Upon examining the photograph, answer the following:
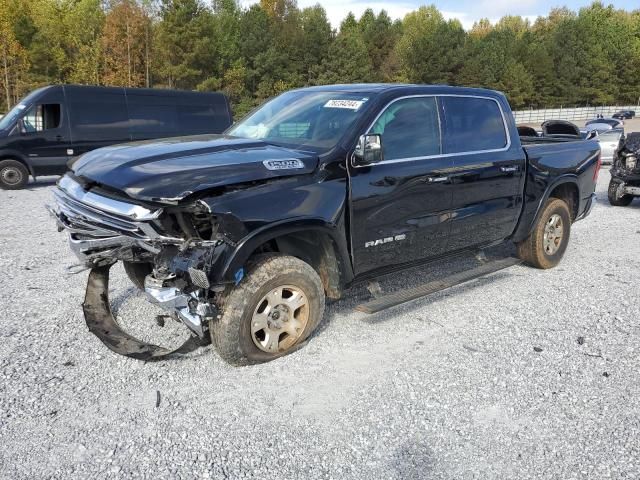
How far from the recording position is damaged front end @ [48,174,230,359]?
3.30 metres

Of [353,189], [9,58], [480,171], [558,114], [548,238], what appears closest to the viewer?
[353,189]

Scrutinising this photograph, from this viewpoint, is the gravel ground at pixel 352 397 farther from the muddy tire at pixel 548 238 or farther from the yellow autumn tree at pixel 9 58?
the yellow autumn tree at pixel 9 58

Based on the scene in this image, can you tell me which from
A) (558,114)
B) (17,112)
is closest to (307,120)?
(17,112)

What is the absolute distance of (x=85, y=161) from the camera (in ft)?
13.3

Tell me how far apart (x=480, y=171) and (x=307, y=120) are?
1682mm

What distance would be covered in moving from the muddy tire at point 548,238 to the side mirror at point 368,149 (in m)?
2.76

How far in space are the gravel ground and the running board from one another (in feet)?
0.91

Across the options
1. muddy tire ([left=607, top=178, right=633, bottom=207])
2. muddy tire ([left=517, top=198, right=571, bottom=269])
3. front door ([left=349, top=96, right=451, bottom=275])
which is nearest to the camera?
front door ([left=349, top=96, right=451, bottom=275])

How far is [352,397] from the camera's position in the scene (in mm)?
3449

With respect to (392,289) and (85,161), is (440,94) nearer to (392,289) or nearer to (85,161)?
(392,289)

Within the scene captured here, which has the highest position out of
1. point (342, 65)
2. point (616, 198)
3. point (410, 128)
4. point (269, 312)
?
point (342, 65)

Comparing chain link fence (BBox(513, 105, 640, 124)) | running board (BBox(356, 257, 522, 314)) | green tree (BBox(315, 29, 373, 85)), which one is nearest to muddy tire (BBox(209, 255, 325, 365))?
running board (BBox(356, 257, 522, 314))

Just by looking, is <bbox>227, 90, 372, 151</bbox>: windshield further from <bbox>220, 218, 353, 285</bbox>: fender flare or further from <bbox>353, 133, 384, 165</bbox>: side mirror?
<bbox>220, 218, 353, 285</bbox>: fender flare

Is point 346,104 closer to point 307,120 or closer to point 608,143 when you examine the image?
point 307,120
